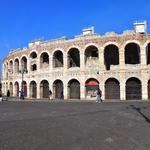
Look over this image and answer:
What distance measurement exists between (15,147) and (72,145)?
196cm

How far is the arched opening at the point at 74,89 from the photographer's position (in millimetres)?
48625

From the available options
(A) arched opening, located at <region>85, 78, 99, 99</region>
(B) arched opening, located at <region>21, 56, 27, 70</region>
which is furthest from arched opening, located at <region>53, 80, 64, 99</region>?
(B) arched opening, located at <region>21, 56, 27, 70</region>

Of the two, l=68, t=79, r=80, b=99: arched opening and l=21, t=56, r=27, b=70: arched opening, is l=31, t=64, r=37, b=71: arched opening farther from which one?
l=68, t=79, r=80, b=99: arched opening

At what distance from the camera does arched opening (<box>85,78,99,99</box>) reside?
47066mm

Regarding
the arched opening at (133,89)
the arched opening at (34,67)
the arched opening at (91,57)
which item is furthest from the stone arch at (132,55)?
the arched opening at (34,67)

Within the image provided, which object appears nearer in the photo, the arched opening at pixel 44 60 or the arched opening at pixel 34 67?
the arched opening at pixel 44 60

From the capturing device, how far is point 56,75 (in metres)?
50.2

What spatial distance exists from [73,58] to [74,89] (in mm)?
4814

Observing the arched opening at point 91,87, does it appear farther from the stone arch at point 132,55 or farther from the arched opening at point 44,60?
the arched opening at point 44,60

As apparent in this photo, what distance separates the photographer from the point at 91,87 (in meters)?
47.6

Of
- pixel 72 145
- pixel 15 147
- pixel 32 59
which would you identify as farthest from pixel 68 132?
pixel 32 59

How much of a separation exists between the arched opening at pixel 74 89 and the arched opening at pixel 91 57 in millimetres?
3116

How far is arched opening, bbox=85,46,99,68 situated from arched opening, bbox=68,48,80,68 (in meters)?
1.97

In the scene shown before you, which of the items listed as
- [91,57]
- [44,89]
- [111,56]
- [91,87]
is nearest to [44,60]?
[44,89]
